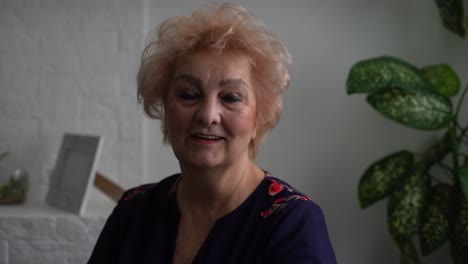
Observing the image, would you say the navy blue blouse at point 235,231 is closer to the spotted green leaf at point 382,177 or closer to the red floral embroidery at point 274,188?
the red floral embroidery at point 274,188

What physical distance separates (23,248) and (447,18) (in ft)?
6.34

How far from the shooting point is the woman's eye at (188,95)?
1.13 metres

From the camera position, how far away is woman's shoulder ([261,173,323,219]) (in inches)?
43.6

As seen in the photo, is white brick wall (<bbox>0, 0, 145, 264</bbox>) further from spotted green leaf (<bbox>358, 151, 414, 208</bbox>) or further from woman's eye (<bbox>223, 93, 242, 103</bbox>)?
woman's eye (<bbox>223, 93, 242, 103</bbox>)

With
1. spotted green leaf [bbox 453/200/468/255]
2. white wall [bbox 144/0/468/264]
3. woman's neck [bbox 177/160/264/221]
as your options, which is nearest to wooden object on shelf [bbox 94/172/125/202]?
white wall [bbox 144/0/468/264]

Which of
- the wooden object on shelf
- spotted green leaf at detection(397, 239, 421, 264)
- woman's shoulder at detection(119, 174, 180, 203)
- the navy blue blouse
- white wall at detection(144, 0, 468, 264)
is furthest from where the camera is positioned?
white wall at detection(144, 0, 468, 264)

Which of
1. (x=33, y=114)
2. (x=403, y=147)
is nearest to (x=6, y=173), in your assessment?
(x=33, y=114)

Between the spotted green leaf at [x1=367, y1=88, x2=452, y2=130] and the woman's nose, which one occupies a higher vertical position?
the spotted green leaf at [x1=367, y1=88, x2=452, y2=130]

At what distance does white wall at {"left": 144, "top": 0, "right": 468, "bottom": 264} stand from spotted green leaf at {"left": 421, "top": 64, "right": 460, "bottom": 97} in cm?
26

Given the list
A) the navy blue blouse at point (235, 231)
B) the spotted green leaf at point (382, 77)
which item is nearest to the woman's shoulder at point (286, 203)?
the navy blue blouse at point (235, 231)

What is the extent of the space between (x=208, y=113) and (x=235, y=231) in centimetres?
28

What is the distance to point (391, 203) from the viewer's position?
1863 millimetres

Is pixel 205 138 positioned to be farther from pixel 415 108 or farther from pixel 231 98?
pixel 415 108

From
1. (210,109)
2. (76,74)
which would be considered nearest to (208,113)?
(210,109)
